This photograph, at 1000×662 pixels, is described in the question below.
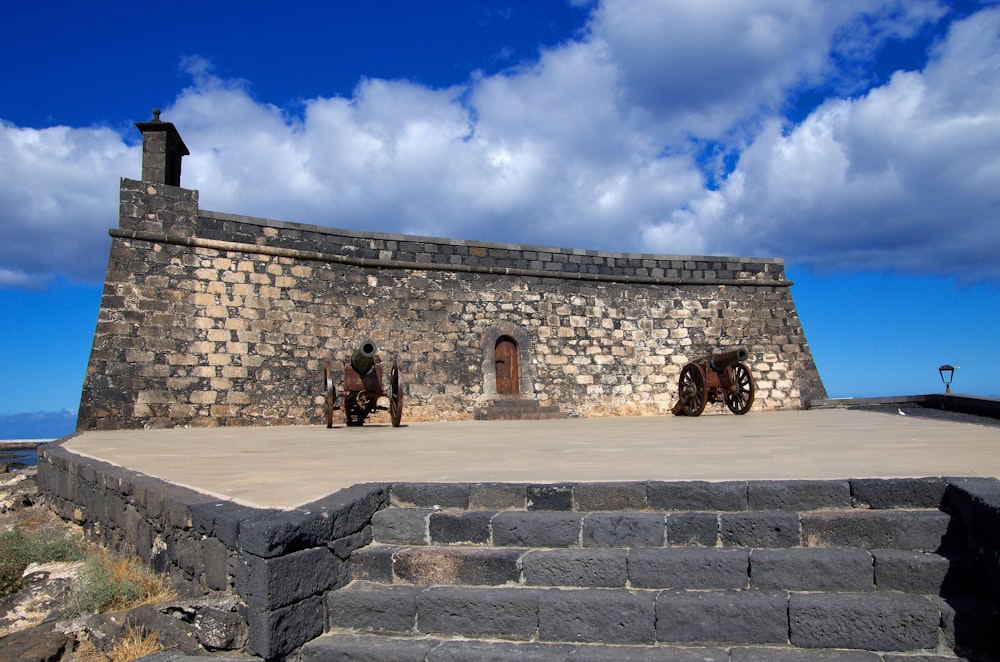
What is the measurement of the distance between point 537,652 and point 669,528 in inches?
37.1

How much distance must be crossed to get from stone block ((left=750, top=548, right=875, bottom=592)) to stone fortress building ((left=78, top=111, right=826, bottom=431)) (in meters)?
9.59

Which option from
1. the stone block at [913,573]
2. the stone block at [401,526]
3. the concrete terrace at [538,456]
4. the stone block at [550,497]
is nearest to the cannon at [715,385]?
the concrete terrace at [538,456]

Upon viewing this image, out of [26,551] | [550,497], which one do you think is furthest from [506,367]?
[550,497]

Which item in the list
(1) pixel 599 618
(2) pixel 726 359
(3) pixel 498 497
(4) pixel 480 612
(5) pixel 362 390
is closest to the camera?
(1) pixel 599 618

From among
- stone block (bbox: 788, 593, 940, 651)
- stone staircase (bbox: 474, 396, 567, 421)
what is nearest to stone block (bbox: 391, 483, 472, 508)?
stone block (bbox: 788, 593, 940, 651)

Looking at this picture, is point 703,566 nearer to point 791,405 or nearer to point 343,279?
point 343,279

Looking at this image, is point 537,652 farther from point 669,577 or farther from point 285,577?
point 285,577

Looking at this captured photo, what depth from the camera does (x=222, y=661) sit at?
314cm

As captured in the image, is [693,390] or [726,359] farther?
[693,390]

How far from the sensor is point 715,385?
1292 centimetres

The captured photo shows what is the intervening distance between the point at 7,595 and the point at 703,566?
4369 mm

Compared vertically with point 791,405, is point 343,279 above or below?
above

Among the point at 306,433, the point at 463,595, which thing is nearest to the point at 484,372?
the point at 306,433

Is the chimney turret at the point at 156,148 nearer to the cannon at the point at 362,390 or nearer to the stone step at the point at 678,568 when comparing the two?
the cannon at the point at 362,390
